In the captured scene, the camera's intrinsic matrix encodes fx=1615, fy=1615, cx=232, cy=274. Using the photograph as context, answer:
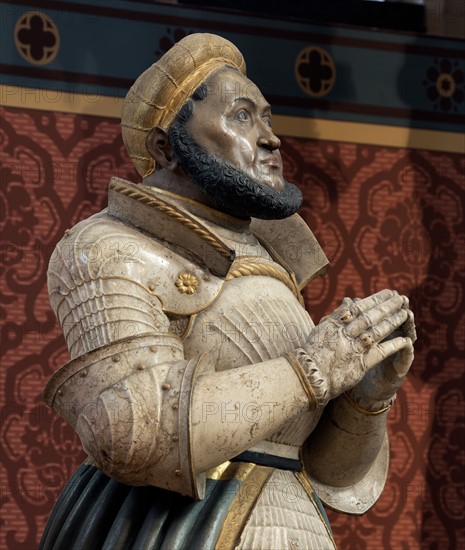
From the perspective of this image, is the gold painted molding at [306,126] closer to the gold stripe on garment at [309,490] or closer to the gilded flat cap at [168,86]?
the gilded flat cap at [168,86]

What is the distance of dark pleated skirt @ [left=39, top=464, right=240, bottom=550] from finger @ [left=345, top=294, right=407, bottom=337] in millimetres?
379

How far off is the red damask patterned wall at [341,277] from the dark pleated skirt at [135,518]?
5.24 feet

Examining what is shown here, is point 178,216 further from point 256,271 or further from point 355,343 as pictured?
point 355,343

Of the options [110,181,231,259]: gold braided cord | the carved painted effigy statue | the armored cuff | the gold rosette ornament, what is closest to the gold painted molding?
the carved painted effigy statue

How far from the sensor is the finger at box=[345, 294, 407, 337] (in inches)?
124

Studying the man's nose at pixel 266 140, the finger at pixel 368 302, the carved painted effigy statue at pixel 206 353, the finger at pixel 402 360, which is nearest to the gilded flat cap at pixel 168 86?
the carved painted effigy statue at pixel 206 353

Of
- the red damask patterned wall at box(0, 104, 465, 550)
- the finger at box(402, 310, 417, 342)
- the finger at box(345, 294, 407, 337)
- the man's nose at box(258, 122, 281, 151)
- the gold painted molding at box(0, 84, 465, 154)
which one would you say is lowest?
the red damask patterned wall at box(0, 104, 465, 550)

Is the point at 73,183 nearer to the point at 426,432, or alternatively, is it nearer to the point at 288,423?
the point at 426,432

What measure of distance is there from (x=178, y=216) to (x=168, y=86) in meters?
0.31

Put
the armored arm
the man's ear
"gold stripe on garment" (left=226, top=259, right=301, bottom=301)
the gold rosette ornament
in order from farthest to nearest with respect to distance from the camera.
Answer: the man's ear → "gold stripe on garment" (left=226, top=259, right=301, bottom=301) → the gold rosette ornament → the armored arm

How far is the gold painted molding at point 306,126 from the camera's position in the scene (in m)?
5.01

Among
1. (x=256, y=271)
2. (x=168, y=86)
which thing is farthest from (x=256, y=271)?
(x=168, y=86)

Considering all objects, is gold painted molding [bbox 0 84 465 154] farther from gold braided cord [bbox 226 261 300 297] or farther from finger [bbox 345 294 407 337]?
finger [bbox 345 294 407 337]

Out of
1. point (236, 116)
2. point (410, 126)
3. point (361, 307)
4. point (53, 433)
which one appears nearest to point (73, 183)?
point (53, 433)
